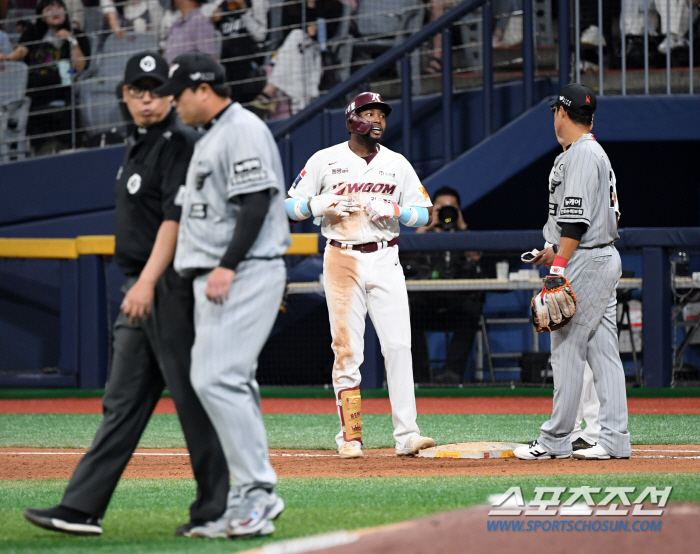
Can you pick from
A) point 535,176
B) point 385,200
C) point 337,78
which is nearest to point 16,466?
point 385,200

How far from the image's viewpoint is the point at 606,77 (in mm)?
12375

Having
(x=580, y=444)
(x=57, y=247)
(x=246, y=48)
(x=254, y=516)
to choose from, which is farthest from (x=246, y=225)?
(x=246, y=48)

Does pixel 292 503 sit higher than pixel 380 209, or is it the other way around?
pixel 380 209

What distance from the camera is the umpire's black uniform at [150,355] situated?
4.05 metres

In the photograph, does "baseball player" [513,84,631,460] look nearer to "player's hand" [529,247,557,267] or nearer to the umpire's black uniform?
"player's hand" [529,247,557,267]

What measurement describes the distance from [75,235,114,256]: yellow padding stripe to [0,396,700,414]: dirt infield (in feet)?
5.26

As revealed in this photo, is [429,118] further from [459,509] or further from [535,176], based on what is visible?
[459,509]

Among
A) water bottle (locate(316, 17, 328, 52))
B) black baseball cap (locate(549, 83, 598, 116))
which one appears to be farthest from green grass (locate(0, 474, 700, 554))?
water bottle (locate(316, 17, 328, 52))

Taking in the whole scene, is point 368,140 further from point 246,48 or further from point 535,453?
point 246,48

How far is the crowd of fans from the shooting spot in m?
13.2

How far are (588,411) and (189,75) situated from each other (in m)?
3.78

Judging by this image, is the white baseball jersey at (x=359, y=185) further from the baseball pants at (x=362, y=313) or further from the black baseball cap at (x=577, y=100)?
the black baseball cap at (x=577, y=100)

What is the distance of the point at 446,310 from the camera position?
1069cm

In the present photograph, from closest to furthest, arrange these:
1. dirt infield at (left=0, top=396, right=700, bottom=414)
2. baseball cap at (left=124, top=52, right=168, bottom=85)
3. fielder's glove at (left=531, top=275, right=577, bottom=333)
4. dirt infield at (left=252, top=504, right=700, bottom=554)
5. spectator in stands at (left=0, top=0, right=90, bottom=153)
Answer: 1. dirt infield at (left=252, top=504, right=700, bottom=554)
2. baseball cap at (left=124, top=52, right=168, bottom=85)
3. fielder's glove at (left=531, top=275, right=577, bottom=333)
4. dirt infield at (left=0, top=396, right=700, bottom=414)
5. spectator in stands at (left=0, top=0, right=90, bottom=153)
